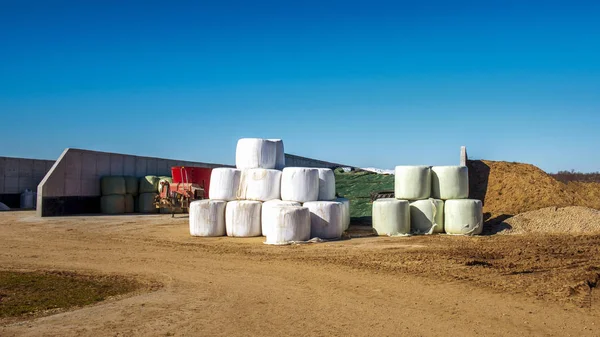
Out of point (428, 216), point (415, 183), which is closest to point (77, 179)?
point (415, 183)

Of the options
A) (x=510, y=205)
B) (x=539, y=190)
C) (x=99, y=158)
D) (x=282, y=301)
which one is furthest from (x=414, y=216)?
(x=99, y=158)

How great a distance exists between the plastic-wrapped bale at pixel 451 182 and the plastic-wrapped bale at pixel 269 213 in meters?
4.29

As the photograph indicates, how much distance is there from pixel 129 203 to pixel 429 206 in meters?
15.0

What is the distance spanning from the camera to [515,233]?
50.4 feet

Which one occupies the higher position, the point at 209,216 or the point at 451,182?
the point at 451,182

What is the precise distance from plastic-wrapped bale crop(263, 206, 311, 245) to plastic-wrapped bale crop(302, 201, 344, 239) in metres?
0.68

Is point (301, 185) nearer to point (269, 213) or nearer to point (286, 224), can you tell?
point (269, 213)

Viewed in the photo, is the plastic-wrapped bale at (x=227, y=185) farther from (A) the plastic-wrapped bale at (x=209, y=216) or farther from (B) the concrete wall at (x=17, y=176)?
(B) the concrete wall at (x=17, y=176)

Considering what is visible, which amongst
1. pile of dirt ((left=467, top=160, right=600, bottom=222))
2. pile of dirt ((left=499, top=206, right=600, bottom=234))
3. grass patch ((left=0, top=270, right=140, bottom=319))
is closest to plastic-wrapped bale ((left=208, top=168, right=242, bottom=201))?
grass patch ((left=0, top=270, right=140, bottom=319))

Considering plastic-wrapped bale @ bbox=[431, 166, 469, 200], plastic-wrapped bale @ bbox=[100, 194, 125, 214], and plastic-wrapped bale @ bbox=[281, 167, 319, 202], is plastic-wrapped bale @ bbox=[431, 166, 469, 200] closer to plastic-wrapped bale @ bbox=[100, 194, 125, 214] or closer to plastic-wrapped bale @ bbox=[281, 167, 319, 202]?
plastic-wrapped bale @ bbox=[281, 167, 319, 202]

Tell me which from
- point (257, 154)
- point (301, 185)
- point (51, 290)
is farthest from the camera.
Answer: point (257, 154)

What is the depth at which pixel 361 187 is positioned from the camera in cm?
2247

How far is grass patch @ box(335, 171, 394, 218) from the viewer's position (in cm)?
2023

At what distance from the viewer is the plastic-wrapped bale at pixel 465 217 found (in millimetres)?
14969
